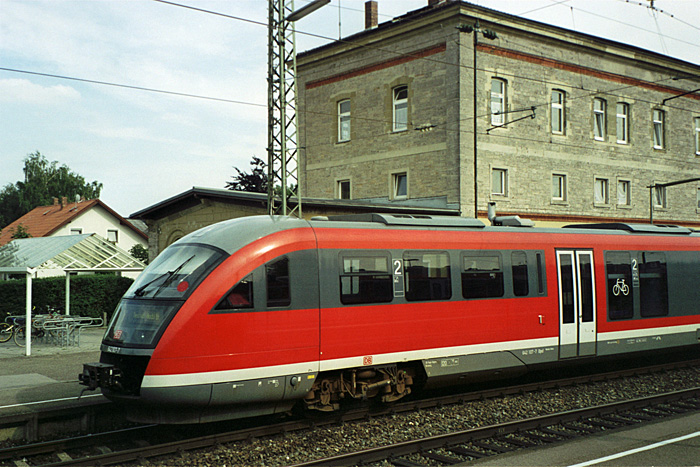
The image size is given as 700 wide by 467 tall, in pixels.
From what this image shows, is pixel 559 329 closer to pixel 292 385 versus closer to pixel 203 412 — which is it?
pixel 292 385

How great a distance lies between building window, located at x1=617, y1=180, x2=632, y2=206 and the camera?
110 ft

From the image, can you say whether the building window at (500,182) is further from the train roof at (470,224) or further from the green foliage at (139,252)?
the green foliage at (139,252)

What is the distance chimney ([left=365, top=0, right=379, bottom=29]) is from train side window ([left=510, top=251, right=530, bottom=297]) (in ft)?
79.7

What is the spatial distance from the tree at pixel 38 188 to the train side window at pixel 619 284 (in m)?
72.1

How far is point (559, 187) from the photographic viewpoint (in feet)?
102

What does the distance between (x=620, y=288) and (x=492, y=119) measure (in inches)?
646

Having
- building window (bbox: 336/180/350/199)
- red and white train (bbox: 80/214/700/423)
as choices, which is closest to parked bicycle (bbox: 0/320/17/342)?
red and white train (bbox: 80/214/700/423)

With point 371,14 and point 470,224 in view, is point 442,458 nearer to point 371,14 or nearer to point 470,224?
point 470,224

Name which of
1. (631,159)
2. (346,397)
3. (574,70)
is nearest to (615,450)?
(346,397)

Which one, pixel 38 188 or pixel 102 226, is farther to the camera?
pixel 38 188

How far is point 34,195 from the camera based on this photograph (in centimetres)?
7575

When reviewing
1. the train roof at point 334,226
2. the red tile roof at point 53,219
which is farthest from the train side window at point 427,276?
the red tile roof at point 53,219

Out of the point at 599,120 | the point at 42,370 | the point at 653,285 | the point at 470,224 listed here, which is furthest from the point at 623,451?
the point at 599,120

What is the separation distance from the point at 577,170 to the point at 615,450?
2500 centimetres
